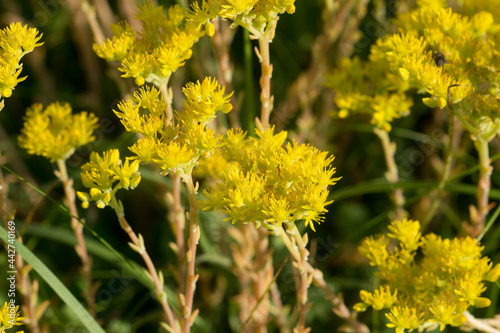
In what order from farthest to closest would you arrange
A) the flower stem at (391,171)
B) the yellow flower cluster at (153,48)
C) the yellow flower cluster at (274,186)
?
the flower stem at (391,171), the yellow flower cluster at (153,48), the yellow flower cluster at (274,186)

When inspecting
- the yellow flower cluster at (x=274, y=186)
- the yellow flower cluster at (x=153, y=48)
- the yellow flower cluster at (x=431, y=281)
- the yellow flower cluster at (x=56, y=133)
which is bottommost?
the yellow flower cluster at (x=431, y=281)

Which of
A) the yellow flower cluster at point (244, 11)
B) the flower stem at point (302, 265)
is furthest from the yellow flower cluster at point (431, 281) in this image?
the yellow flower cluster at point (244, 11)

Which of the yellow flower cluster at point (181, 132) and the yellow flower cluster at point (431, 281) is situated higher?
the yellow flower cluster at point (181, 132)

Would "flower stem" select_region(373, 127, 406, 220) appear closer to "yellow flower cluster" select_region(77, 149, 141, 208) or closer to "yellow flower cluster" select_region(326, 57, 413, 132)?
"yellow flower cluster" select_region(326, 57, 413, 132)

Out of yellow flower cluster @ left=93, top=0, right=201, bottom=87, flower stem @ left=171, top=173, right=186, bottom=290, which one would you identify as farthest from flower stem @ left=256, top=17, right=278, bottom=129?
flower stem @ left=171, top=173, right=186, bottom=290

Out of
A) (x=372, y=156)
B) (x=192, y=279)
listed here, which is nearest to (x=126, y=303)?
(x=192, y=279)

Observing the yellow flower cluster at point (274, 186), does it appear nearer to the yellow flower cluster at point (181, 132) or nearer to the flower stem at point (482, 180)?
the yellow flower cluster at point (181, 132)
